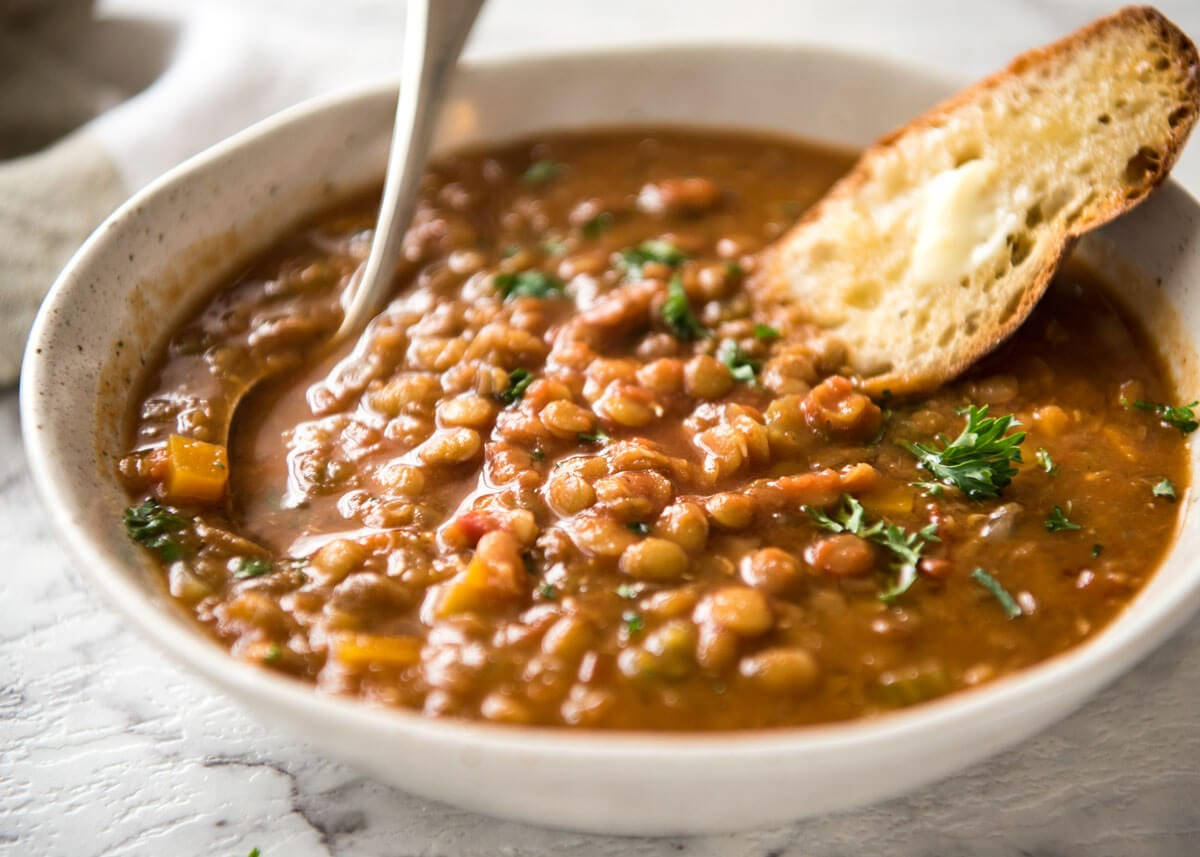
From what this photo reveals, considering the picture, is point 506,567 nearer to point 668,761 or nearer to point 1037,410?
point 668,761

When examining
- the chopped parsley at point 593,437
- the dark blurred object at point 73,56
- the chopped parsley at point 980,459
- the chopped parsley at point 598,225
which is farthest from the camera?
the dark blurred object at point 73,56

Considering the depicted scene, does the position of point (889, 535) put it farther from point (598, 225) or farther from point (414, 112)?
point (414, 112)

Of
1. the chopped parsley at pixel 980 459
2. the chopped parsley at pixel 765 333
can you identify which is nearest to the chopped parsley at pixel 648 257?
the chopped parsley at pixel 765 333

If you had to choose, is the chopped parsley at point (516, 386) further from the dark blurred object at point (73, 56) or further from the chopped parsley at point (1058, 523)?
the dark blurred object at point (73, 56)

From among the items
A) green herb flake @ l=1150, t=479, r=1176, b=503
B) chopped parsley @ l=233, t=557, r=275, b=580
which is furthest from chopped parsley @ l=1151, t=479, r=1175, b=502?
chopped parsley @ l=233, t=557, r=275, b=580

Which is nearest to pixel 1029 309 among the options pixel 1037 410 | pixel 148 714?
pixel 1037 410

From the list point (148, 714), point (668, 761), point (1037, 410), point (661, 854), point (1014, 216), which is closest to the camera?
point (668, 761)
